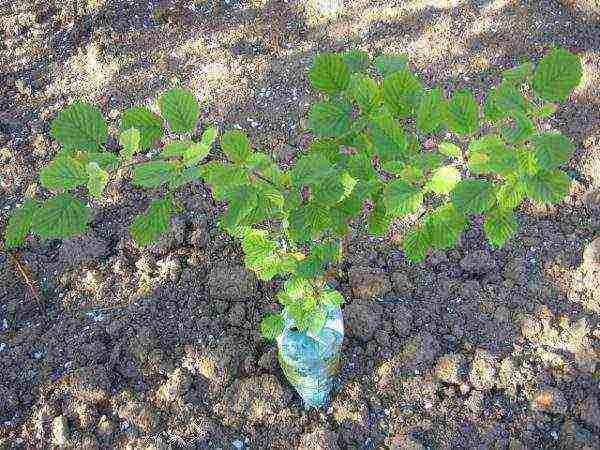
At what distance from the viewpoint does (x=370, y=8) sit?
11.3 feet

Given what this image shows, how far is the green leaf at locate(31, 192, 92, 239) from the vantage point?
1218mm

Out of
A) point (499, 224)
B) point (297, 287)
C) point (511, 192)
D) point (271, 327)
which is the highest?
point (511, 192)

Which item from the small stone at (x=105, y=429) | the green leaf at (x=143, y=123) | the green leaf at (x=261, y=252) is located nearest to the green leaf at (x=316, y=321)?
the green leaf at (x=261, y=252)

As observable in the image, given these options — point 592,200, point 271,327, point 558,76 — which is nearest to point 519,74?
point 558,76

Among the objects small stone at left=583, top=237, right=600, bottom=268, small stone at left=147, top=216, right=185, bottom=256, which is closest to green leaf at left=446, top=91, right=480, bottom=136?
small stone at left=583, top=237, right=600, bottom=268

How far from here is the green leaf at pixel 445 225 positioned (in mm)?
1328

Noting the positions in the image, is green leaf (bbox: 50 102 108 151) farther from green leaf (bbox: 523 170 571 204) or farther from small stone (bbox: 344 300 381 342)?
small stone (bbox: 344 300 381 342)

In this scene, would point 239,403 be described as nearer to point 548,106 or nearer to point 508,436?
point 508,436

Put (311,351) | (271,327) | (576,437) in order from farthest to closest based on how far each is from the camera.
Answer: (576,437)
(311,351)
(271,327)

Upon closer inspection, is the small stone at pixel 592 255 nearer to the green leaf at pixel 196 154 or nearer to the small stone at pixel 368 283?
the small stone at pixel 368 283

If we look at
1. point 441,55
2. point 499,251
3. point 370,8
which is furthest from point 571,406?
point 370,8

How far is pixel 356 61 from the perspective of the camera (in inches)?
57.6

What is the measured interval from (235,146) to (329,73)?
0.90ft

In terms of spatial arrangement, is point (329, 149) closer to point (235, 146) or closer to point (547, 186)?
point (235, 146)
